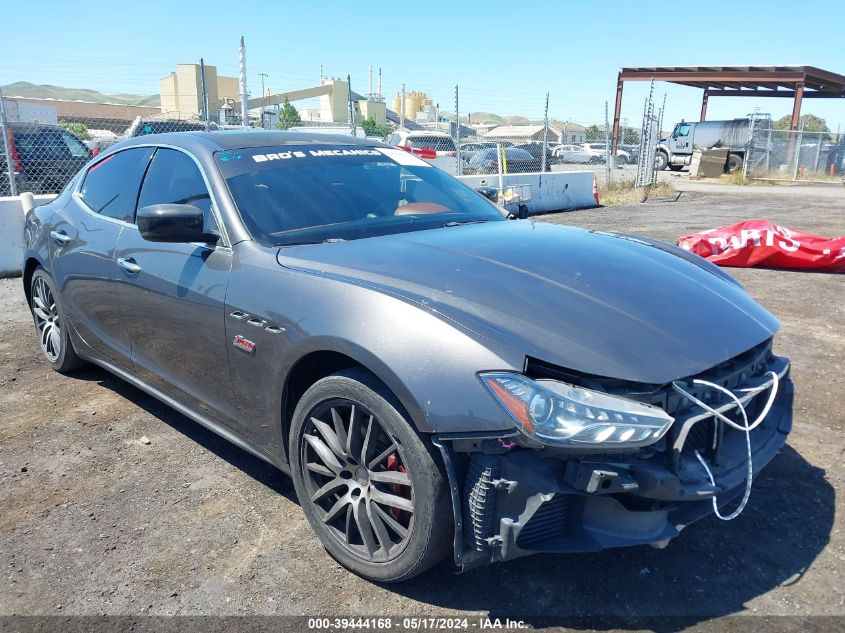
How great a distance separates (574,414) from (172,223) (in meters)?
1.86

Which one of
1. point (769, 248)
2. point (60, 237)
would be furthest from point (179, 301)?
point (769, 248)

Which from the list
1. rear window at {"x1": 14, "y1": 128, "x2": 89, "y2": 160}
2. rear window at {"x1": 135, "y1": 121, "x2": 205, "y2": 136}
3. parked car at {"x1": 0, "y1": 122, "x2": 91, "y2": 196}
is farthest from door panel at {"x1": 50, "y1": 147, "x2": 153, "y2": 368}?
rear window at {"x1": 135, "y1": 121, "x2": 205, "y2": 136}

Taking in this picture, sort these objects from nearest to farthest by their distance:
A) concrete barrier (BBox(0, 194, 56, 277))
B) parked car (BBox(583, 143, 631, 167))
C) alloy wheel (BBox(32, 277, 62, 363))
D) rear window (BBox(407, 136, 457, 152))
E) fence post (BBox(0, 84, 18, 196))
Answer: alloy wheel (BBox(32, 277, 62, 363))
concrete barrier (BBox(0, 194, 56, 277))
fence post (BBox(0, 84, 18, 196))
rear window (BBox(407, 136, 457, 152))
parked car (BBox(583, 143, 631, 167))

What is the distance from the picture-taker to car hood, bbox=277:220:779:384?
2.18 metres

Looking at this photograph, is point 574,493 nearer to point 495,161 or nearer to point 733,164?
point 495,161

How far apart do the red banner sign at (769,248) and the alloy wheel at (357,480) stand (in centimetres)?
603

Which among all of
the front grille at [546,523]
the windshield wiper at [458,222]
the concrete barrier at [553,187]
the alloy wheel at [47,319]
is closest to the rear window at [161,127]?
the concrete barrier at [553,187]

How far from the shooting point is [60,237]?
4188mm

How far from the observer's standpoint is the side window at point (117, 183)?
3.80 m

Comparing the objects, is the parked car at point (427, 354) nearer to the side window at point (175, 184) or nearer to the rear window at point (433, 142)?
the side window at point (175, 184)

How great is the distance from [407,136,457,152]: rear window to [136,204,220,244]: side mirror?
1709cm

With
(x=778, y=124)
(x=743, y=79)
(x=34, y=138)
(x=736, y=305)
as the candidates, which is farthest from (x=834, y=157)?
(x=736, y=305)

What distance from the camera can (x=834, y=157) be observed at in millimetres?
33250

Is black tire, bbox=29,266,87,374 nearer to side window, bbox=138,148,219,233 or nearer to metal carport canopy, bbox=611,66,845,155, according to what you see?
side window, bbox=138,148,219,233
